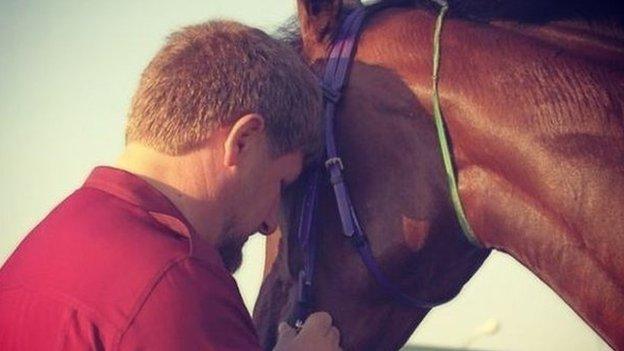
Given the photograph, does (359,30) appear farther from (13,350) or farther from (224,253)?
(13,350)

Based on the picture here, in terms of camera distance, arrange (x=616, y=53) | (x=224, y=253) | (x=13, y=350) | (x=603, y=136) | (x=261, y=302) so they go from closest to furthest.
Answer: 1. (x=13, y=350)
2. (x=603, y=136)
3. (x=616, y=53)
4. (x=224, y=253)
5. (x=261, y=302)

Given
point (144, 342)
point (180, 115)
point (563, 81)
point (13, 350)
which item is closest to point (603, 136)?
point (563, 81)

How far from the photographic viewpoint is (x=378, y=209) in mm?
2031

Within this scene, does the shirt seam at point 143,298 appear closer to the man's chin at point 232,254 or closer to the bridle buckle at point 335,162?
the man's chin at point 232,254

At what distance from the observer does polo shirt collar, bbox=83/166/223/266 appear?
1.55 metres

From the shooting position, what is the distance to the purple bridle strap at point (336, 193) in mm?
2039

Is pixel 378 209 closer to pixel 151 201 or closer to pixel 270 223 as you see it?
pixel 270 223

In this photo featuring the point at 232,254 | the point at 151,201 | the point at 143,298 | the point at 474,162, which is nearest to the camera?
the point at 143,298

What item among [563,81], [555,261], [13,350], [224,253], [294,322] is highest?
[563,81]

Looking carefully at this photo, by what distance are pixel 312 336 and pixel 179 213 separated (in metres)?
0.65

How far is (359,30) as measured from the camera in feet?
6.93

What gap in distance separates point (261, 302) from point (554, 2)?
131cm

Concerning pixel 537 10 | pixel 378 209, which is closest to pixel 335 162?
pixel 378 209

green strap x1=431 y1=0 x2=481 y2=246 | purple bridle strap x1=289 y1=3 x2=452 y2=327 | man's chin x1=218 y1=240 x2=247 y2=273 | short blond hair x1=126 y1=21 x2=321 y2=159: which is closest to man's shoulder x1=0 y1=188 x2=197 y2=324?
short blond hair x1=126 y1=21 x2=321 y2=159
